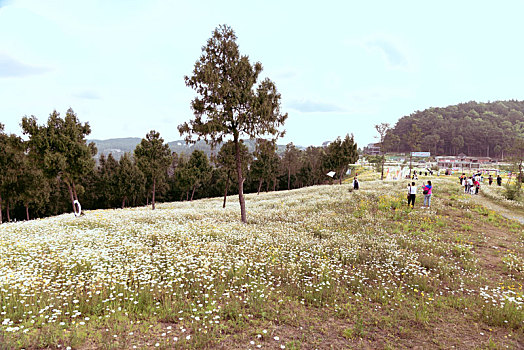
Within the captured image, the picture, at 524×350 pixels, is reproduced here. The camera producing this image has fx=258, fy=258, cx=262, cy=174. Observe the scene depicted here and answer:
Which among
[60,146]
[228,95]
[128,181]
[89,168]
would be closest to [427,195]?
[228,95]

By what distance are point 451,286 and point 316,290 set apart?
5.52m

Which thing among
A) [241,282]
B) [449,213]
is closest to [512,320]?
[241,282]

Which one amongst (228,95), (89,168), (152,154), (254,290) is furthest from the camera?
(152,154)

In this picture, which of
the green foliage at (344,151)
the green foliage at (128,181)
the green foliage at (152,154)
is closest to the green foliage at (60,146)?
the green foliage at (152,154)

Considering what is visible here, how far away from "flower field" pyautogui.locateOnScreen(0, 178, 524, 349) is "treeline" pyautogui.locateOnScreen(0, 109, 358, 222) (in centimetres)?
961

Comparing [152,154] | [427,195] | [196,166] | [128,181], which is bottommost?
[128,181]

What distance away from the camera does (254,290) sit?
8.05 meters

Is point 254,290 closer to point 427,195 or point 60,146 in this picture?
point 427,195

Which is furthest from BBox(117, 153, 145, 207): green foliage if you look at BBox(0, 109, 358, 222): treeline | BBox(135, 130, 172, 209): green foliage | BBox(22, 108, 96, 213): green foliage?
BBox(22, 108, 96, 213): green foliage

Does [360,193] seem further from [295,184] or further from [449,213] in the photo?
[295,184]

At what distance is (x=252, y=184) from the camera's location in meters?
86.8

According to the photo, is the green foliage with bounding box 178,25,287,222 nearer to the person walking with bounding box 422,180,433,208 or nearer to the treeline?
the treeline

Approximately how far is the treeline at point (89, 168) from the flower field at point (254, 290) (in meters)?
9.61

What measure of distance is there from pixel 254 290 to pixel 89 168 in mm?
33493
